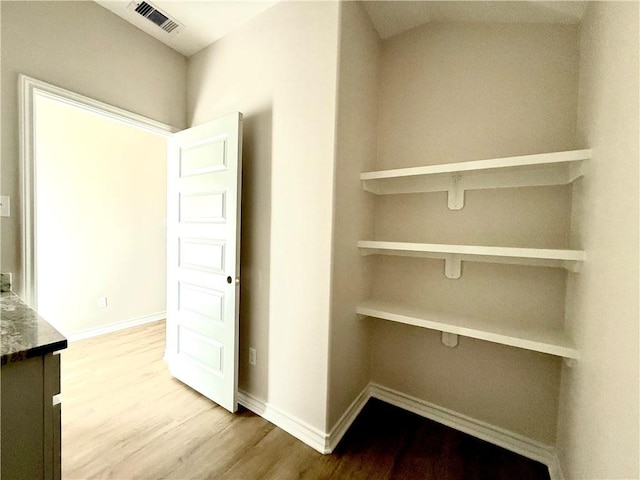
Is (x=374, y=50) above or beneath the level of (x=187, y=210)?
above

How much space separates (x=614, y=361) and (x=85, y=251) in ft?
13.8

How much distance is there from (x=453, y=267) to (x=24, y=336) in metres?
1.97

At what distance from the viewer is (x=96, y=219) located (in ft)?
10.2

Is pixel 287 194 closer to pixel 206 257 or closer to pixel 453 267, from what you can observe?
pixel 206 257

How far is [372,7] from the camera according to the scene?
66.6 inches

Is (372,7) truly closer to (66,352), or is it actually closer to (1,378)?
(1,378)

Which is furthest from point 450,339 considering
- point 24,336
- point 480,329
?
point 24,336

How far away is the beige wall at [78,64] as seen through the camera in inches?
60.3

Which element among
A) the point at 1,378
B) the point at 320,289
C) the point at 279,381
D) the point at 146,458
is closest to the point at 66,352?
the point at 146,458

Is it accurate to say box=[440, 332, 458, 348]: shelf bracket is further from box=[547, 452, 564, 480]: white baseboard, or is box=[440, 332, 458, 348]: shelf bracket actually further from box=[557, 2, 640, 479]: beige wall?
box=[547, 452, 564, 480]: white baseboard

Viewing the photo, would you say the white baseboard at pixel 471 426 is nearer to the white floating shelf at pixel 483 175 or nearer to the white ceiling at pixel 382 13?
the white floating shelf at pixel 483 175

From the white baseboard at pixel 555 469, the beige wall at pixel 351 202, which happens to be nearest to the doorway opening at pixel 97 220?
the beige wall at pixel 351 202

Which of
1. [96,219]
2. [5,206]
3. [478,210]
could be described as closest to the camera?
[5,206]

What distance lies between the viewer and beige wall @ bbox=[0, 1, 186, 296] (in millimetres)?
1531
